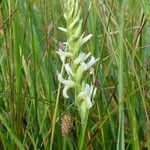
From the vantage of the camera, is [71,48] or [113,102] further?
[113,102]

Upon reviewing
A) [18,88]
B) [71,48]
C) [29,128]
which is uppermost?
[71,48]

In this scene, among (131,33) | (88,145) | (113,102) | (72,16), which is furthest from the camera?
(131,33)

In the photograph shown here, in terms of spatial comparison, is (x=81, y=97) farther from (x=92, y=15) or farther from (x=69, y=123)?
(x=92, y=15)

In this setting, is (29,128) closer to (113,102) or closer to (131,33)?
(113,102)

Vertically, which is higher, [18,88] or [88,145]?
[18,88]

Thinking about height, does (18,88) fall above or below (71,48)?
below

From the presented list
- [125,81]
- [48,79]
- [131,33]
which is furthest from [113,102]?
[131,33]

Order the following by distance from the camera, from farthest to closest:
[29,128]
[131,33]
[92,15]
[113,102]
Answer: [131,33] < [92,15] < [113,102] < [29,128]

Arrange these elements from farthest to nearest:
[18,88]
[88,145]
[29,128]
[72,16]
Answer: [29,128]
[18,88]
[88,145]
[72,16]

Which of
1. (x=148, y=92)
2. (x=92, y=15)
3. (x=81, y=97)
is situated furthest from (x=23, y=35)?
(x=81, y=97)
